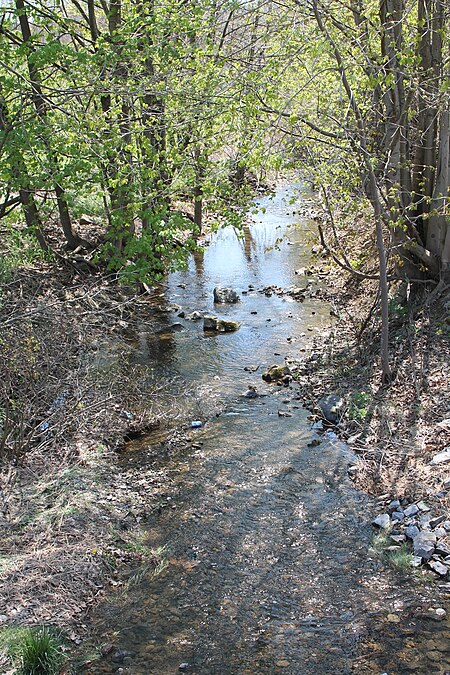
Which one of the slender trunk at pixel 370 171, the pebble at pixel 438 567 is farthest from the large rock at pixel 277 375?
the pebble at pixel 438 567

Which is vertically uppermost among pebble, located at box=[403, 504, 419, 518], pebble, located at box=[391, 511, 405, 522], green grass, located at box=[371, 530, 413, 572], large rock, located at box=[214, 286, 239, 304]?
large rock, located at box=[214, 286, 239, 304]

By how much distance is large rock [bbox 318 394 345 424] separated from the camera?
8500 millimetres

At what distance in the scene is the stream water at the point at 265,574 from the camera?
482 cm

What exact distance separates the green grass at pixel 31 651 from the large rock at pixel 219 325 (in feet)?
25.0

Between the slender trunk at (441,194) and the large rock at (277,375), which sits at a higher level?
the slender trunk at (441,194)

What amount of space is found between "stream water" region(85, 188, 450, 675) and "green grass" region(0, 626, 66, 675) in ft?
1.16

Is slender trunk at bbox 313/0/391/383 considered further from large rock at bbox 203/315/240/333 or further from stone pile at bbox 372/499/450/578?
large rock at bbox 203/315/240/333

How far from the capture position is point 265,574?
581 centimetres

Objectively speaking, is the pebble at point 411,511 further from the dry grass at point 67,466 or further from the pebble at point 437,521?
the dry grass at point 67,466

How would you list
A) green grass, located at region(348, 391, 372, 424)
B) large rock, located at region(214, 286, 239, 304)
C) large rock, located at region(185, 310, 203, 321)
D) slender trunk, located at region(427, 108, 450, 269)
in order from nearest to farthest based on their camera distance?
green grass, located at region(348, 391, 372, 424)
slender trunk, located at region(427, 108, 450, 269)
large rock, located at region(185, 310, 203, 321)
large rock, located at region(214, 286, 239, 304)

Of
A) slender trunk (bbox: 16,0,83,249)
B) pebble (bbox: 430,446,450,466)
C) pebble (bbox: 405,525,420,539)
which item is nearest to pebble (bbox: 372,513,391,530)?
pebble (bbox: 405,525,420,539)

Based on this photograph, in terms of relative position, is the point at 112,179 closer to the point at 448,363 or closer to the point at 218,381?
the point at 218,381

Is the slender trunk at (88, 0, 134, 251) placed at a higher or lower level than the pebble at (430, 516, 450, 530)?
higher

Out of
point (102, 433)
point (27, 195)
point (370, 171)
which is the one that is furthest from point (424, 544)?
point (27, 195)
